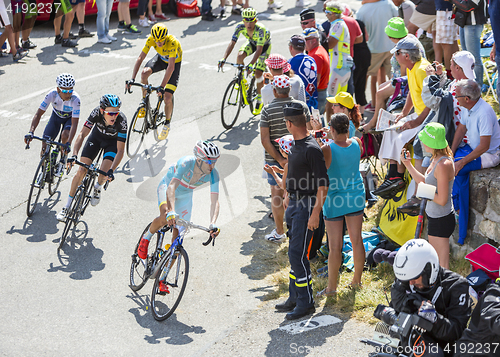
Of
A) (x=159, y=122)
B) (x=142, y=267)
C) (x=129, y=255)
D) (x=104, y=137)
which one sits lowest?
(x=129, y=255)

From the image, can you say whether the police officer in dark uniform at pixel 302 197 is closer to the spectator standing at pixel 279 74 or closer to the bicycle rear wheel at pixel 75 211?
the spectator standing at pixel 279 74

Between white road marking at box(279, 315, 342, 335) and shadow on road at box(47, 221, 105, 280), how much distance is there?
272cm

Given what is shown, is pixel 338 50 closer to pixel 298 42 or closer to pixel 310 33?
pixel 310 33

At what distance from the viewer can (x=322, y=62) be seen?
8.62 meters

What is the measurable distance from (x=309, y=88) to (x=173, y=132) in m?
3.34

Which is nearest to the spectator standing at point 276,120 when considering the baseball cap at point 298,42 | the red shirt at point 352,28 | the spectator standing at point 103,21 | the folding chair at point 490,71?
the baseball cap at point 298,42

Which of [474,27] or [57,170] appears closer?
[474,27]

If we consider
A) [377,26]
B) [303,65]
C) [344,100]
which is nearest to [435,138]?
[344,100]

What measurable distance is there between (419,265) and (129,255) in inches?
173

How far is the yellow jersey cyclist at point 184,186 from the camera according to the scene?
583 centimetres

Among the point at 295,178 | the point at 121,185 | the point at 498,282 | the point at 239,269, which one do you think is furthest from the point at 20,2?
the point at 498,282

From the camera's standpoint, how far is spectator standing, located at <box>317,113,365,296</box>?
18.6ft

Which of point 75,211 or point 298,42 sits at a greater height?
point 298,42

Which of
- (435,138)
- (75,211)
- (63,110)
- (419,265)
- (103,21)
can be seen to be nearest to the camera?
(419,265)
